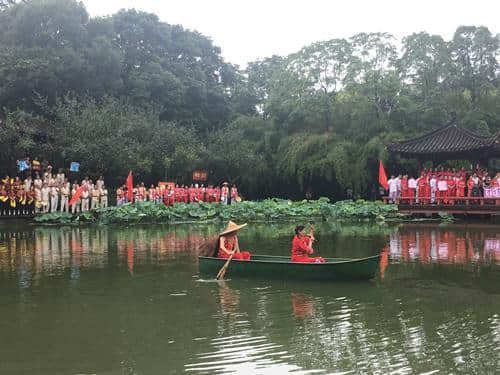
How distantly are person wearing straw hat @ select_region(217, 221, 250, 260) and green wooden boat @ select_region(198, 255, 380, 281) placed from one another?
14.6 inches

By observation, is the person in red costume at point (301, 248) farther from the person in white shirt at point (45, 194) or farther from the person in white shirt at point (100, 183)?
the person in white shirt at point (100, 183)

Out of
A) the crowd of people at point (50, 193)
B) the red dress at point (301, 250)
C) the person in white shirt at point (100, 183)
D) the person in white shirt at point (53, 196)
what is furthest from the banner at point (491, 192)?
the person in white shirt at point (53, 196)

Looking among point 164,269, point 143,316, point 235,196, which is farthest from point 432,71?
point 143,316

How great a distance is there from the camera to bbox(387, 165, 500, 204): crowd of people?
24766 mm

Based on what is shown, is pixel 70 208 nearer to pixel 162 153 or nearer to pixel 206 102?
pixel 162 153

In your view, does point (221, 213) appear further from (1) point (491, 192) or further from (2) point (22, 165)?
(1) point (491, 192)

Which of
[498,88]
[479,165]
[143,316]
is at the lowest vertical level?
[143,316]

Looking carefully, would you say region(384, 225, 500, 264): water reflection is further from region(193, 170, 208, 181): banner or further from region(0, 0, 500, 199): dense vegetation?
region(193, 170, 208, 181): banner

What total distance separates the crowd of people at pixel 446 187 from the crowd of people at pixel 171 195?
9334mm

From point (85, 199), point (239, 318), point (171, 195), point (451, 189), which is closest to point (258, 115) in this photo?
point (171, 195)

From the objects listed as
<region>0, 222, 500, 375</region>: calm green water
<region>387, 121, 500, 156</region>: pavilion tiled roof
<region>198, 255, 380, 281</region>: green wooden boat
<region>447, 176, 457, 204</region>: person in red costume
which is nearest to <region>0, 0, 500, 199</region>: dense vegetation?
<region>387, 121, 500, 156</region>: pavilion tiled roof

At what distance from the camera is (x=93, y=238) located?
17.8 meters

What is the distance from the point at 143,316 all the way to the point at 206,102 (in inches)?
1426

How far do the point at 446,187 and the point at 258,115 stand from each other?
19116mm
